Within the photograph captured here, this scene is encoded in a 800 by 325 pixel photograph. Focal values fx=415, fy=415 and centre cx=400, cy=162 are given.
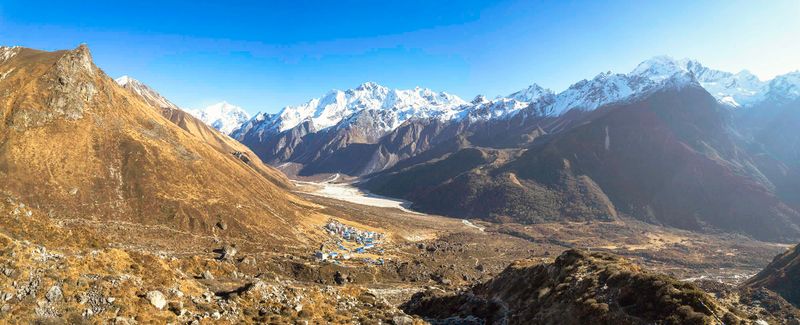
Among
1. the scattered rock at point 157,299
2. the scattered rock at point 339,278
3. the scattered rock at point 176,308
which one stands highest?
the scattered rock at point 157,299

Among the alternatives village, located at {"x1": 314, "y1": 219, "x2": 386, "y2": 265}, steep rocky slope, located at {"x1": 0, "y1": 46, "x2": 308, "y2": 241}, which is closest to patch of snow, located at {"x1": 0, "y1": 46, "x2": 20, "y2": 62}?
steep rocky slope, located at {"x1": 0, "y1": 46, "x2": 308, "y2": 241}

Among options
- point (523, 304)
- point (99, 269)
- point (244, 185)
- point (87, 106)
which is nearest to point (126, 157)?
point (87, 106)

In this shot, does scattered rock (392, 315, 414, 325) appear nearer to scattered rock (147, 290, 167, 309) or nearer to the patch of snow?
scattered rock (147, 290, 167, 309)

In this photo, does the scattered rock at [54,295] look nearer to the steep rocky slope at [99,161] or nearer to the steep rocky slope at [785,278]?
the steep rocky slope at [99,161]

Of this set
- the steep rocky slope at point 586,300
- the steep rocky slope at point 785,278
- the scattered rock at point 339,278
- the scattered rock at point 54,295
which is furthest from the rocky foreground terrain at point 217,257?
the steep rocky slope at point 785,278

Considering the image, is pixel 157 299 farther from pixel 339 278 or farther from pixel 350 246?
pixel 350 246

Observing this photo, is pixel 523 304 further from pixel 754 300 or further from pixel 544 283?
pixel 754 300
